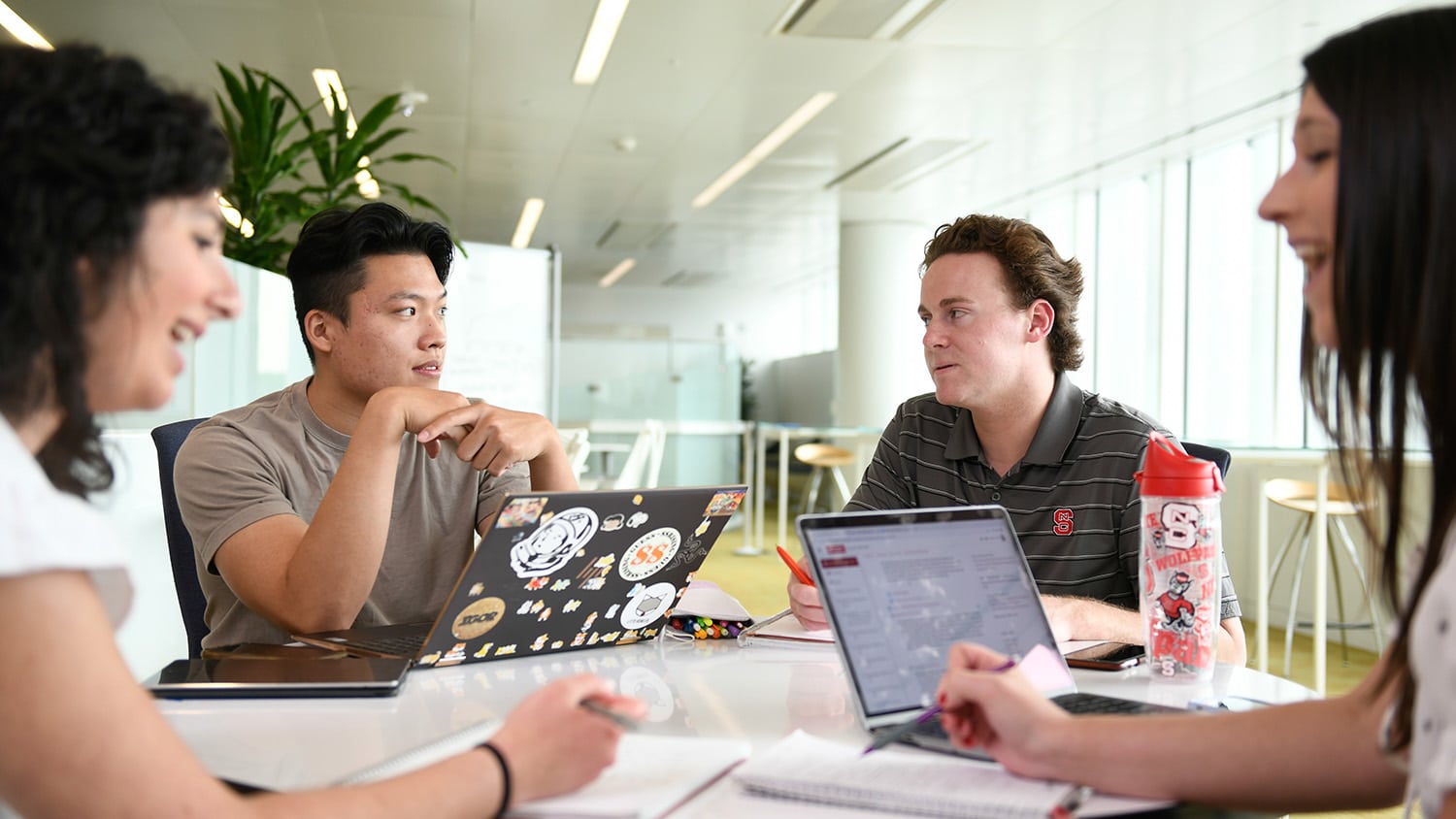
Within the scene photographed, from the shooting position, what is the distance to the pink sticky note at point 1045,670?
101cm

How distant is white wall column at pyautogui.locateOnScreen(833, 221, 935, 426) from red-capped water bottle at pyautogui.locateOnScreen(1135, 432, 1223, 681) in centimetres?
827

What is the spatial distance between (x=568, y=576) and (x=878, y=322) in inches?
331

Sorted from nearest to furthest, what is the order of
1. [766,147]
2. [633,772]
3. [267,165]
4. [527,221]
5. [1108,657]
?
[633,772]
[1108,657]
[267,165]
[766,147]
[527,221]

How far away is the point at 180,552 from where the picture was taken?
162 cm

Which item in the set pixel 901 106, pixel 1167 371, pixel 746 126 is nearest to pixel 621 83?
pixel 746 126

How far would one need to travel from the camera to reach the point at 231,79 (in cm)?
312

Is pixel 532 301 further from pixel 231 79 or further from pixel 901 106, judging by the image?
pixel 231 79

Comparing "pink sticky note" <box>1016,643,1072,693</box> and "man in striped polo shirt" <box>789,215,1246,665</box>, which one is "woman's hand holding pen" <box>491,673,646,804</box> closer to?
"pink sticky note" <box>1016,643,1072,693</box>

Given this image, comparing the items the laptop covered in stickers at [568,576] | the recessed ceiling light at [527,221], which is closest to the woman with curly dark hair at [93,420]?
the laptop covered in stickers at [568,576]

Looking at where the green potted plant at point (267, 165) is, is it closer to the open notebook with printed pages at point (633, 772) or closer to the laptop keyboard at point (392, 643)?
the laptop keyboard at point (392, 643)

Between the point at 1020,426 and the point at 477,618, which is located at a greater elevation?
the point at 1020,426

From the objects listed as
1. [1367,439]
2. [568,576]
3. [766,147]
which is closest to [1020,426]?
[568,576]

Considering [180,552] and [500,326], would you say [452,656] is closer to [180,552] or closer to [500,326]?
[180,552]

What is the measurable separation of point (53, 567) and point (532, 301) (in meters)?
5.67
